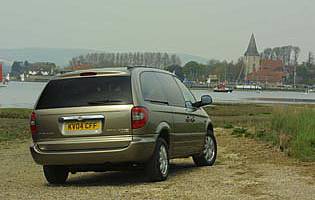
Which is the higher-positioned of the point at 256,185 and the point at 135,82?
the point at 135,82

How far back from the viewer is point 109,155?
30.2 ft

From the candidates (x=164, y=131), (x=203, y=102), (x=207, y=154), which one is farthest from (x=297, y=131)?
(x=164, y=131)

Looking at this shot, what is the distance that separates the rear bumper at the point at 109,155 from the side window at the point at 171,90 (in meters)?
1.39

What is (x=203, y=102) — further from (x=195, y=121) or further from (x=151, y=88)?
(x=151, y=88)

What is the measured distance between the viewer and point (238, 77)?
138 metres

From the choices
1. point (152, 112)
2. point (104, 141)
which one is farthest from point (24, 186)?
point (152, 112)

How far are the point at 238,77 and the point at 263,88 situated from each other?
21.3 feet

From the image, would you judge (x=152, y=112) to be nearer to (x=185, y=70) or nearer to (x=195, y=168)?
(x=195, y=168)

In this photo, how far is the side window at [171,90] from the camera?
420 inches

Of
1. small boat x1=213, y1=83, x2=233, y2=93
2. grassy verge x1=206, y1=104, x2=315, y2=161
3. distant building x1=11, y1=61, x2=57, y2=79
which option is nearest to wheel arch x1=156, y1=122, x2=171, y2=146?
grassy verge x1=206, y1=104, x2=315, y2=161

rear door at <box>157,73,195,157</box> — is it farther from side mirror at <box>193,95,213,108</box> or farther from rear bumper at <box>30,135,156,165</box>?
rear bumper at <box>30,135,156,165</box>

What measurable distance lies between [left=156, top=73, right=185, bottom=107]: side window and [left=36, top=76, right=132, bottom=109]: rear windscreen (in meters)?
1.20

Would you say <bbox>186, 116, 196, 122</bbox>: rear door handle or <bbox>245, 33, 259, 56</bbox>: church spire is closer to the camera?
<bbox>186, 116, 196, 122</bbox>: rear door handle

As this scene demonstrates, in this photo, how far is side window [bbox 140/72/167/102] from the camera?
384 inches
